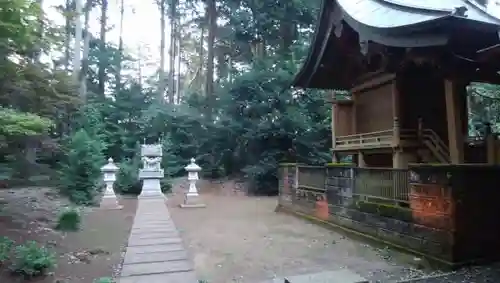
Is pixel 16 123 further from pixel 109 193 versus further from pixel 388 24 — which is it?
pixel 109 193

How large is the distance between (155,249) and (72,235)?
80.8 inches

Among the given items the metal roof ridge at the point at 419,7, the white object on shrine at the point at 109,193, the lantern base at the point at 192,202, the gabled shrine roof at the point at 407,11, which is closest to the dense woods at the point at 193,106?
the white object on shrine at the point at 109,193

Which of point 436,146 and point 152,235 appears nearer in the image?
point 152,235

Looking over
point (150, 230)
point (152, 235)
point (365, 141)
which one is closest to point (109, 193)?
point (150, 230)

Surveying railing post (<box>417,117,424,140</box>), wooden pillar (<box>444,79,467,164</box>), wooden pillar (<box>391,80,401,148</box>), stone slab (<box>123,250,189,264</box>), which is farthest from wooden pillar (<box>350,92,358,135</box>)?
stone slab (<box>123,250,189,264</box>)

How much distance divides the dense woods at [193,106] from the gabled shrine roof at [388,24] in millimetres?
4761

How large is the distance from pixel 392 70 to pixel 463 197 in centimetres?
403

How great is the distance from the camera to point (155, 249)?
18.6 ft

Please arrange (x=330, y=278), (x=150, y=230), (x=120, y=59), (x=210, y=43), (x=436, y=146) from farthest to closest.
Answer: (x=120, y=59) → (x=210, y=43) → (x=436, y=146) → (x=150, y=230) → (x=330, y=278)

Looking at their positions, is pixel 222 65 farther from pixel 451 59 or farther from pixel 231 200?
Result: pixel 451 59

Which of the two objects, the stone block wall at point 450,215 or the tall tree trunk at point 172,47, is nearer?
the stone block wall at point 450,215

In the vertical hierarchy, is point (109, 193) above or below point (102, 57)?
below

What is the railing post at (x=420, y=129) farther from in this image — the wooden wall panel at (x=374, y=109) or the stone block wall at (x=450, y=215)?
the stone block wall at (x=450, y=215)

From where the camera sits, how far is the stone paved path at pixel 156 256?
4.33 meters
